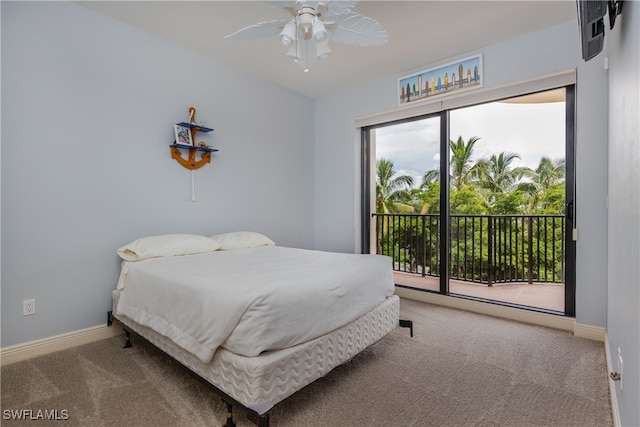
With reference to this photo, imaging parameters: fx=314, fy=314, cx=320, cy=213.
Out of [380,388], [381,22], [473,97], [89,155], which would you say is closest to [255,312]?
[380,388]

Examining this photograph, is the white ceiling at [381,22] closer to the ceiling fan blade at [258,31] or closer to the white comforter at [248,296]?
the ceiling fan blade at [258,31]

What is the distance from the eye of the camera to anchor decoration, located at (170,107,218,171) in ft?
9.51

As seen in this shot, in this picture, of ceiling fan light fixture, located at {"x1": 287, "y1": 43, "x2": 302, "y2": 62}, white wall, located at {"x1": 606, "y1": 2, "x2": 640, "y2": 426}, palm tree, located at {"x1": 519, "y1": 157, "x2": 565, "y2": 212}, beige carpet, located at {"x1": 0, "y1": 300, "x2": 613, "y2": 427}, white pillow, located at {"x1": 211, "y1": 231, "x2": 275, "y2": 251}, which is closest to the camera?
white wall, located at {"x1": 606, "y1": 2, "x2": 640, "y2": 426}

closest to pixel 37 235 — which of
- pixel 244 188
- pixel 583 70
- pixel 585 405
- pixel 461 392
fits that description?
pixel 244 188

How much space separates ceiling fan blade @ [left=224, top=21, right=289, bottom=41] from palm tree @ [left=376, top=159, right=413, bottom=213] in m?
2.49

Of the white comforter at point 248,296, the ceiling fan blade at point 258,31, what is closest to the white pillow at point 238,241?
the white comforter at point 248,296

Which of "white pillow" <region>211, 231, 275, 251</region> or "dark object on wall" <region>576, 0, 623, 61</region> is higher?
"dark object on wall" <region>576, 0, 623, 61</region>

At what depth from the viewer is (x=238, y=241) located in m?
2.94

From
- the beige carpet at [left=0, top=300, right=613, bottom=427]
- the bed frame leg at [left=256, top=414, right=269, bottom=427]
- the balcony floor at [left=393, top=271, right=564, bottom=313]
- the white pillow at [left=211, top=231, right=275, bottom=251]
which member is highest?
the white pillow at [left=211, top=231, right=275, bottom=251]

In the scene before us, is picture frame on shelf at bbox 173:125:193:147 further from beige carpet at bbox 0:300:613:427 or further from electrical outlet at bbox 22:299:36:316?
beige carpet at bbox 0:300:613:427

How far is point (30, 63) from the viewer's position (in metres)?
2.16

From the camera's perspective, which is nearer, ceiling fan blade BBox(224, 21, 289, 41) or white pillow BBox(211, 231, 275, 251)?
ceiling fan blade BBox(224, 21, 289, 41)

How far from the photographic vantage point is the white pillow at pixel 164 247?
92.5 inches

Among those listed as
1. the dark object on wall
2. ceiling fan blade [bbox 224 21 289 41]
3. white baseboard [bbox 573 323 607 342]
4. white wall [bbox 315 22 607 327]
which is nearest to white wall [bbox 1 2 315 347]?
ceiling fan blade [bbox 224 21 289 41]
